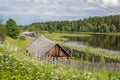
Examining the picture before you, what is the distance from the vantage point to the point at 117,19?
648ft

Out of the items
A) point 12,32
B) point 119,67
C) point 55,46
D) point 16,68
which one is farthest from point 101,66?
point 12,32

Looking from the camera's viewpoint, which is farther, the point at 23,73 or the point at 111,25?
the point at 111,25

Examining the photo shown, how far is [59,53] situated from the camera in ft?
128

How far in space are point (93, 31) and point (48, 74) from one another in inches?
7488

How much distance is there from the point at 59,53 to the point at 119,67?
1382 centimetres

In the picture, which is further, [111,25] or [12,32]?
[111,25]

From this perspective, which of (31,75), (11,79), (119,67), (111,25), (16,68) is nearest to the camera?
(11,79)

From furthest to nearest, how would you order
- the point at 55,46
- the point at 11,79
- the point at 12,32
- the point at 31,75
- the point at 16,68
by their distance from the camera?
the point at 12,32 → the point at 55,46 → the point at 16,68 → the point at 31,75 → the point at 11,79

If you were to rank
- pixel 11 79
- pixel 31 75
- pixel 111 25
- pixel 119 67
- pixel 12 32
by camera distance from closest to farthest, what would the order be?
pixel 11 79 < pixel 31 75 < pixel 119 67 < pixel 12 32 < pixel 111 25

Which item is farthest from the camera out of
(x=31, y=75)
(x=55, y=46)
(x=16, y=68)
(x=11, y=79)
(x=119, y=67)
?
(x=55, y=46)

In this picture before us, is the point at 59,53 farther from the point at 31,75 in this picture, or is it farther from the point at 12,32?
the point at 12,32

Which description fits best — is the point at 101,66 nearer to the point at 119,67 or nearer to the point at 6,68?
the point at 119,67

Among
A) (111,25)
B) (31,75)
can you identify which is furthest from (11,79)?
(111,25)

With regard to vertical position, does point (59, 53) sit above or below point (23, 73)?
below
